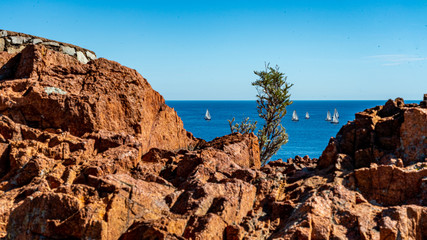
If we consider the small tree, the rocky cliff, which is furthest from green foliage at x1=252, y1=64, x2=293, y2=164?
the rocky cliff

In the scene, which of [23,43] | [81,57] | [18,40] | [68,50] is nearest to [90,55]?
[81,57]

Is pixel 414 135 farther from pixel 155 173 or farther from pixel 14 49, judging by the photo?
pixel 14 49

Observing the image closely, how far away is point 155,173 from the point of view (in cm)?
1125

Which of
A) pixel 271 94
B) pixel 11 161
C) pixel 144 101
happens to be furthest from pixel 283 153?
pixel 11 161

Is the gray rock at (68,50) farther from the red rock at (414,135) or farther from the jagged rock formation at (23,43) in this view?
the red rock at (414,135)

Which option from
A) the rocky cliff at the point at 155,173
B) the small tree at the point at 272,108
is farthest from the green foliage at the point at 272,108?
the rocky cliff at the point at 155,173

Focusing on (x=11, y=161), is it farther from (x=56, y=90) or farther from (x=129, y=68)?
(x=129, y=68)

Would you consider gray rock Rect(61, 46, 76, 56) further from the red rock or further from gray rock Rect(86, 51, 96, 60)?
the red rock

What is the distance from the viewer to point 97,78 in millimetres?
14078

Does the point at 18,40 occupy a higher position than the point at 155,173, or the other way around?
the point at 18,40

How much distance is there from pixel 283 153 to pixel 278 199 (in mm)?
66086

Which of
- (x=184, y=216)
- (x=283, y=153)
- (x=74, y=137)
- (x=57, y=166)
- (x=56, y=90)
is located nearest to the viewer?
(x=184, y=216)

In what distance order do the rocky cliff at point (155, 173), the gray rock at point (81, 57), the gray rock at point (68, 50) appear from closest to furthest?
the rocky cliff at point (155, 173), the gray rock at point (68, 50), the gray rock at point (81, 57)

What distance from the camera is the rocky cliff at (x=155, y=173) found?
25.6 feet
